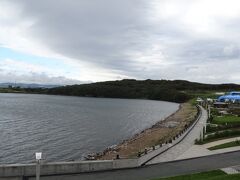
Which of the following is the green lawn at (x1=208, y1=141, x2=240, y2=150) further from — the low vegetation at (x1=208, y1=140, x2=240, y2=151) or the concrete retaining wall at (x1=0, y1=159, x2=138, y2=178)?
the concrete retaining wall at (x1=0, y1=159, x2=138, y2=178)

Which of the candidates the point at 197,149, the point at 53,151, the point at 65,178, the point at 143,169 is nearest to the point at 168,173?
the point at 143,169

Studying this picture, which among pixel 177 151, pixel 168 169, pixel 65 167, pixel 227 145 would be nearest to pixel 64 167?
pixel 65 167

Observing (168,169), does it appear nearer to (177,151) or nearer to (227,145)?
(177,151)

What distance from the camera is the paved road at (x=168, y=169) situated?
27.1 meters

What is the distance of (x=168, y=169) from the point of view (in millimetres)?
30859

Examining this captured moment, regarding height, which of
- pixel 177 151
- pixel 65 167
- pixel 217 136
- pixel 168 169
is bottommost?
pixel 168 169

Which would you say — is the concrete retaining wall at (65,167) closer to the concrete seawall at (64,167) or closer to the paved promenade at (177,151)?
the concrete seawall at (64,167)

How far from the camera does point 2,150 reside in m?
52.5

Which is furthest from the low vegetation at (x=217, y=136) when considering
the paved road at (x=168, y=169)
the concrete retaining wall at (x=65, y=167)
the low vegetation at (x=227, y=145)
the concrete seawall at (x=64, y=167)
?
the concrete retaining wall at (x=65, y=167)

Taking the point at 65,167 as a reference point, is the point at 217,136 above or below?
above

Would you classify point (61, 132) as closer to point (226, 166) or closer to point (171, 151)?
point (171, 151)

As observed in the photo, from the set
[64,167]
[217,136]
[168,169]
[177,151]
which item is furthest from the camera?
[217,136]

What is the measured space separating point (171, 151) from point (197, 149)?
349cm

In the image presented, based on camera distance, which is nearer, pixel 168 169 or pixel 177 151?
pixel 168 169
